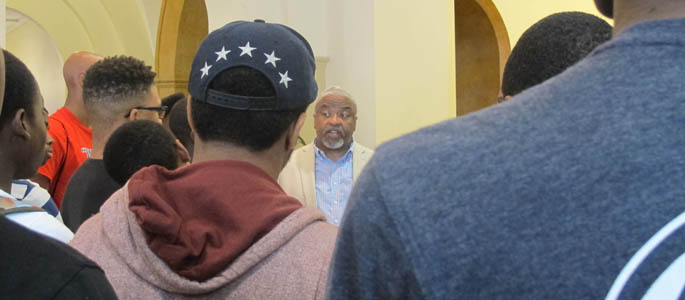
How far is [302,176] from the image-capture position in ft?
14.1

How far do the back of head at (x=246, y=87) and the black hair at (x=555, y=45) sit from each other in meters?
0.46

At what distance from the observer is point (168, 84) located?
26.7 ft

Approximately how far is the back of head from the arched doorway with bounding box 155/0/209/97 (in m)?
6.81

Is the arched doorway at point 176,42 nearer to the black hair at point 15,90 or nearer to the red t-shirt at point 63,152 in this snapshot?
the red t-shirt at point 63,152

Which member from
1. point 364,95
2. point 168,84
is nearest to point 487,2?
point 364,95

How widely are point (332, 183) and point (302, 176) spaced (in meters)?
0.18

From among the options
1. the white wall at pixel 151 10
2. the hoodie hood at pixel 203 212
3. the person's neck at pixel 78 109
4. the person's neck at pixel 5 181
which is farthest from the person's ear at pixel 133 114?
the white wall at pixel 151 10

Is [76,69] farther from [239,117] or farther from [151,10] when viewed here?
[151,10]

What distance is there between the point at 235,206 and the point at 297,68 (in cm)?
34

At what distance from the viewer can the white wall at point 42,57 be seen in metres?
14.6

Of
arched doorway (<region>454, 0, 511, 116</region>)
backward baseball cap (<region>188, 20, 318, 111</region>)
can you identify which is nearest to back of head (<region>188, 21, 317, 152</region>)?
backward baseball cap (<region>188, 20, 318, 111</region>)

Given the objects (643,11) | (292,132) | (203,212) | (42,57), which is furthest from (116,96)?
(42,57)

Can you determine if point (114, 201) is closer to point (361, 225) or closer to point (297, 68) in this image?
point (297, 68)

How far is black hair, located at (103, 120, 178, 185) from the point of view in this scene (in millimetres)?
2131
